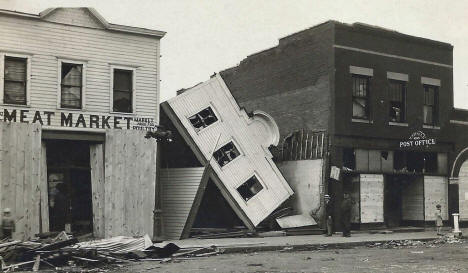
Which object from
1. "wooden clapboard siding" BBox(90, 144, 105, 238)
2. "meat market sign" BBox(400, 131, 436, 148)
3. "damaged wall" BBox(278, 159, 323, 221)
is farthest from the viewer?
"damaged wall" BBox(278, 159, 323, 221)

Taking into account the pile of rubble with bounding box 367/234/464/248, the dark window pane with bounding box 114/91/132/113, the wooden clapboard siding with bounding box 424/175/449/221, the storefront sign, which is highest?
the dark window pane with bounding box 114/91/132/113

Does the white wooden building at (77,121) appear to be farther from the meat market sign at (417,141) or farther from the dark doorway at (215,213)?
the meat market sign at (417,141)

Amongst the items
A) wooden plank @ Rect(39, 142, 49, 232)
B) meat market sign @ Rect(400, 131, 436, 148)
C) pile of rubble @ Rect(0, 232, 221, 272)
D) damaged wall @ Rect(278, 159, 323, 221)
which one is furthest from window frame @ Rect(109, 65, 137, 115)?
meat market sign @ Rect(400, 131, 436, 148)

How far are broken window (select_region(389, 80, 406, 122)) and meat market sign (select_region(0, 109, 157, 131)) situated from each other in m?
12.3

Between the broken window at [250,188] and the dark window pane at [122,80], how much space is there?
6018 millimetres

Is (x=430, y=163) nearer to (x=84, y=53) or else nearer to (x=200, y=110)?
(x=200, y=110)

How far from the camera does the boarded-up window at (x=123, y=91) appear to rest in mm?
22484

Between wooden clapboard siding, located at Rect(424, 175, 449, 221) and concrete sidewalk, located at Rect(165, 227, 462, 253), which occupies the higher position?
wooden clapboard siding, located at Rect(424, 175, 449, 221)

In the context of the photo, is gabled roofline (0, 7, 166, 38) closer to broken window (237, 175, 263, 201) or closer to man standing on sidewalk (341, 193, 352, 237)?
broken window (237, 175, 263, 201)

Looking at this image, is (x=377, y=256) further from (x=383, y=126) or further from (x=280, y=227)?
(x=383, y=126)

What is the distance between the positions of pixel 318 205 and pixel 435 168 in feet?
25.0

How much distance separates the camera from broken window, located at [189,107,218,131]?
2415 centimetres

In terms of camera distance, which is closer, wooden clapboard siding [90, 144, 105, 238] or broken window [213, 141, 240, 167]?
wooden clapboard siding [90, 144, 105, 238]

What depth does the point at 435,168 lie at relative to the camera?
3070 cm
